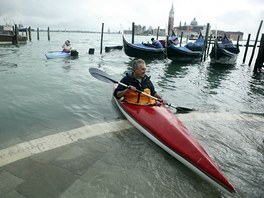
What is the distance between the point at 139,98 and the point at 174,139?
62.1 inches

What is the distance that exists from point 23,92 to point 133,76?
448 cm

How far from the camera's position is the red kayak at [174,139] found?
287cm

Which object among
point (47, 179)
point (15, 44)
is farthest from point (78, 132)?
point (15, 44)

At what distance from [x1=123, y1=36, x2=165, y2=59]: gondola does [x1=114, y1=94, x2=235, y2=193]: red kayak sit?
13.1 metres

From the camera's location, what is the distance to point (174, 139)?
353 centimetres

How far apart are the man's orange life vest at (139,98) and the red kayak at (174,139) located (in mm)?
151

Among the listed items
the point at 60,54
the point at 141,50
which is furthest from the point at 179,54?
the point at 60,54

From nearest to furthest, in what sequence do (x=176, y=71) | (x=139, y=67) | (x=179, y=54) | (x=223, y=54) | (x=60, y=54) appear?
(x=139, y=67)
(x=176, y=71)
(x=60, y=54)
(x=179, y=54)
(x=223, y=54)

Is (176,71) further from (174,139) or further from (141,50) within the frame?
(174,139)

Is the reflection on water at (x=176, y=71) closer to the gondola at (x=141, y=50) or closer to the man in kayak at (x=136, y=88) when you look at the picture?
the gondola at (x=141, y=50)

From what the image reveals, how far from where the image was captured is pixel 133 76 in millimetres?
4840

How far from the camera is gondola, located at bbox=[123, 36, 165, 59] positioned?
57.2 ft

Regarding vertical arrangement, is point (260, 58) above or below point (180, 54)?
above

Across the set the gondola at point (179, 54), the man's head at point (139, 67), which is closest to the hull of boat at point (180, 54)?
the gondola at point (179, 54)
